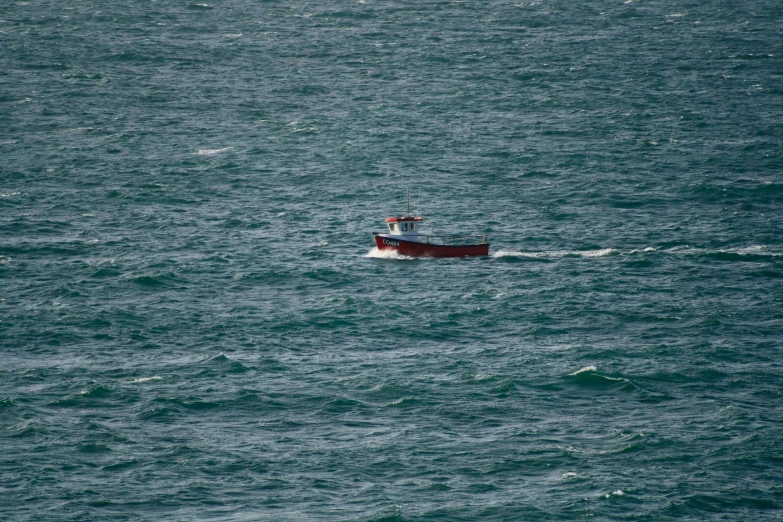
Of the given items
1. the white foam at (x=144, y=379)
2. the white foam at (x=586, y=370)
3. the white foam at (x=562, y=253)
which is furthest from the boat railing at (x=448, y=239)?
the white foam at (x=144, y=379)

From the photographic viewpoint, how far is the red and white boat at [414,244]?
11744cm

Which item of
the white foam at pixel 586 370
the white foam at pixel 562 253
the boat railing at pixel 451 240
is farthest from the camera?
the boat railing at pixel 451 240

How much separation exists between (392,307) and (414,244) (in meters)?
14.7

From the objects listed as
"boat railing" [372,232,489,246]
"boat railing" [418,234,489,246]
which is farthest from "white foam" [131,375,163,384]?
"boat railing" [418,234,489,246]

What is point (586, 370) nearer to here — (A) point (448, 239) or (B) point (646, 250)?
(B) point (646, 250)

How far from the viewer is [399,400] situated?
85.4m

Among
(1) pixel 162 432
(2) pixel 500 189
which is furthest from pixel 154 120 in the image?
(1) pixel 162 432

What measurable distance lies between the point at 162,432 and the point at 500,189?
2811 inches

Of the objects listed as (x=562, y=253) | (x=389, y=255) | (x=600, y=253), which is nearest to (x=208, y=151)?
(x=389, y=255)

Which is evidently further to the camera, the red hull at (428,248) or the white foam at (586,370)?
the red hull at (428,248)

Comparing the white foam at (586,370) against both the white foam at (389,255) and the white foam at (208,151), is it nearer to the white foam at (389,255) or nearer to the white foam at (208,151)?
the white foam at (389,255)

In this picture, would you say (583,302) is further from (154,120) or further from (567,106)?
(154,120)

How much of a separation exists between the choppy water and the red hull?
63.5 inches

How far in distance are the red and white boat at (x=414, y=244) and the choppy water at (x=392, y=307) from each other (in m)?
1.72
